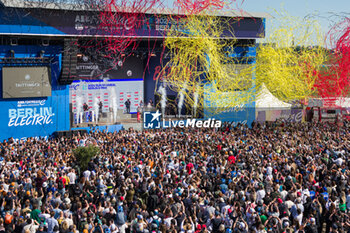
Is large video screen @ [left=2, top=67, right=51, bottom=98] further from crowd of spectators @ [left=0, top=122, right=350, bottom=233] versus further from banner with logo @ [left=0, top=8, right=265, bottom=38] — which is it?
crowd of spectators @ [left=0, top=122, right=350, bottom=233]

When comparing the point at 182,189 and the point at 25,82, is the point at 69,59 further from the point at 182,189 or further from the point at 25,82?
the point at 182,189

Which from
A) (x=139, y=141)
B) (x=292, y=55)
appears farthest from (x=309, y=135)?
(x=292, y=55)

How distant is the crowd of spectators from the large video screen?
7405mm

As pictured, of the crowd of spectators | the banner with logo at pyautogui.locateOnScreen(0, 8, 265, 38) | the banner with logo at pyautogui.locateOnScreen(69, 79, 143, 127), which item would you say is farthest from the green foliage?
the banner with logo at pyautogui.locateOnScreen(69, 79, 143, 127)

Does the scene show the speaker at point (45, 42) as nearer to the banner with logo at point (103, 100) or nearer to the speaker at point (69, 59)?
the speaker at point (69, 59)

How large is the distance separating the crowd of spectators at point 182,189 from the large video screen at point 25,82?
7.40m

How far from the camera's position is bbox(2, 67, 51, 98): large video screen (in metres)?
23.8

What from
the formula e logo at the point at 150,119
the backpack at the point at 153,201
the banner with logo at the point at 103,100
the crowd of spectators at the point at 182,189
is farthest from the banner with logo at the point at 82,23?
the backpack at the point at 153,201

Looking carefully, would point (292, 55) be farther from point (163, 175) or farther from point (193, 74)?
point (163, 175)

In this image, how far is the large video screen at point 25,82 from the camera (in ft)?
77.9

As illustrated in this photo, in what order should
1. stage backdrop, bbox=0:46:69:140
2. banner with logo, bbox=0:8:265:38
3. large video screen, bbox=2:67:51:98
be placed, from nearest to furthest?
1. banner with logo, bbox=0:8:265:38
2. large video screen, bbox=2:67:51:98
3. stage backdrop, bbox=0:46:69:140

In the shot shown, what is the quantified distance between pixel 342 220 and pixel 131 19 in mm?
19487

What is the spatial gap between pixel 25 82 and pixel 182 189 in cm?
1621

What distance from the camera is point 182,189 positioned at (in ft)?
36.1
